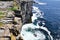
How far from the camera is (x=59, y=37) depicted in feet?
257

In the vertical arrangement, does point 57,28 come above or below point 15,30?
below

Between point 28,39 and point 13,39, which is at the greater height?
point 13,39

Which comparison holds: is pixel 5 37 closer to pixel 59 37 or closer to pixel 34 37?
pixel 34 37

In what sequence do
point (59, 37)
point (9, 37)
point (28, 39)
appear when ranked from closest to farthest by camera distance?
1. point (9, 37)
2. point (28, 39)
3. point (59, 37)

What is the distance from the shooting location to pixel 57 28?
89875mm

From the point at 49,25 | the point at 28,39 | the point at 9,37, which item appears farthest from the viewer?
the point at 49,25

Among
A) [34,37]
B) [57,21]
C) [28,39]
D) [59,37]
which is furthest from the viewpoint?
[57,21]

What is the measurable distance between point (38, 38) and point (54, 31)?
77.5 ft

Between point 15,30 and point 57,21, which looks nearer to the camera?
point 15,30

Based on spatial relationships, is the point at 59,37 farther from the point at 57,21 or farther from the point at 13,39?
the point at 13,39

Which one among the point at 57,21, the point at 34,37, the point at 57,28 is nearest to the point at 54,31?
the point at 57,28

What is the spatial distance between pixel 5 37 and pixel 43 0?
17786 cm

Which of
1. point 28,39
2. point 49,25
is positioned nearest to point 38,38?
point 28,39

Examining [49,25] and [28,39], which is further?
[49,25]
